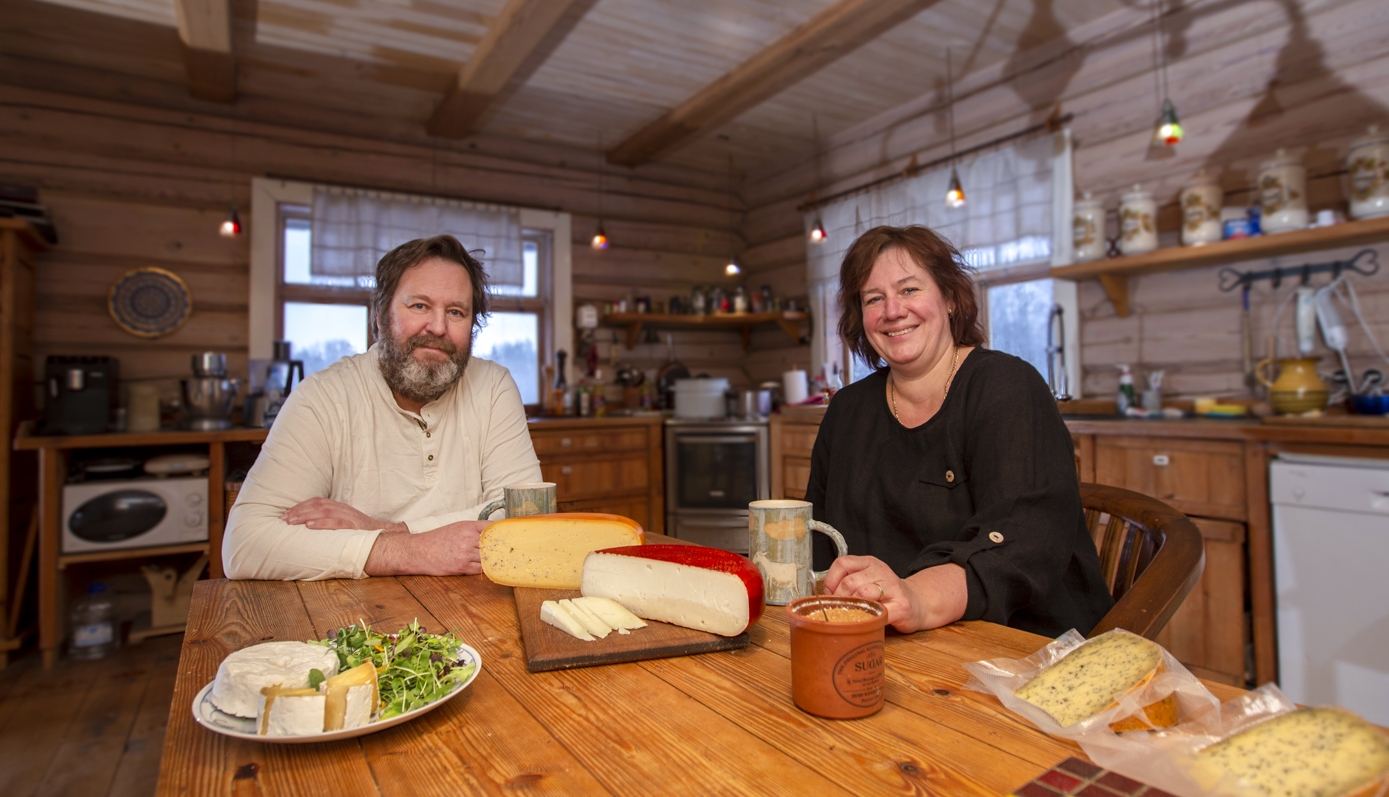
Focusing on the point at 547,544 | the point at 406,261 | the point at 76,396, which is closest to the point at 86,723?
the point at 76,396

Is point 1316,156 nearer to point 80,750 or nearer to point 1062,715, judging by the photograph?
point 1062,715

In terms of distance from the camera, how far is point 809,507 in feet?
3.10

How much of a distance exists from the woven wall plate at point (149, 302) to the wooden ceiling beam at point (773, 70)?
278cm

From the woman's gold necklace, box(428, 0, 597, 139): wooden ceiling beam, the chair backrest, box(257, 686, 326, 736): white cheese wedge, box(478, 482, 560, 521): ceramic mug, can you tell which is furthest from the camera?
box(428, 0, 597, 139): wooden ceiling beam

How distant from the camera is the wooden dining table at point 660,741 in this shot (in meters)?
0.54

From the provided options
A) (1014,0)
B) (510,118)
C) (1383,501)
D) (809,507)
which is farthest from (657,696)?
(510,118)

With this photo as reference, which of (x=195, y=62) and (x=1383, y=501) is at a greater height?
(x=195, y=62)

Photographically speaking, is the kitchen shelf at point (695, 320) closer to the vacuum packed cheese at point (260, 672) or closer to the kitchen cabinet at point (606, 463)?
the kitchen cabinet at point (606, 463)

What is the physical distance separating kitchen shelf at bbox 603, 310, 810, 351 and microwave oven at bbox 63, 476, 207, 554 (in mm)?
2658

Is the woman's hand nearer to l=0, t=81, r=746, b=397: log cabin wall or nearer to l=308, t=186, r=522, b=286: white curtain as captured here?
l=308, t=186, r=522, b=286: white curtain

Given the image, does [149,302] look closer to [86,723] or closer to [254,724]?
[86,723]

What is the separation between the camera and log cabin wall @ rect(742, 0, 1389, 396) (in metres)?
2.73

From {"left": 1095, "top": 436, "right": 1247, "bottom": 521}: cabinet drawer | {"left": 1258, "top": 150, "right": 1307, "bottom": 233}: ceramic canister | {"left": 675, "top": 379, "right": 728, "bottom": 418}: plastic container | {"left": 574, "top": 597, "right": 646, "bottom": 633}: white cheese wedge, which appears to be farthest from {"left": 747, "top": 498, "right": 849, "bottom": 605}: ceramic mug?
{"left": 675, "top": 379, "right": 728, "bottom": 418}: plastic container

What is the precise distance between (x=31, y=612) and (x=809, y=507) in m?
4.20
